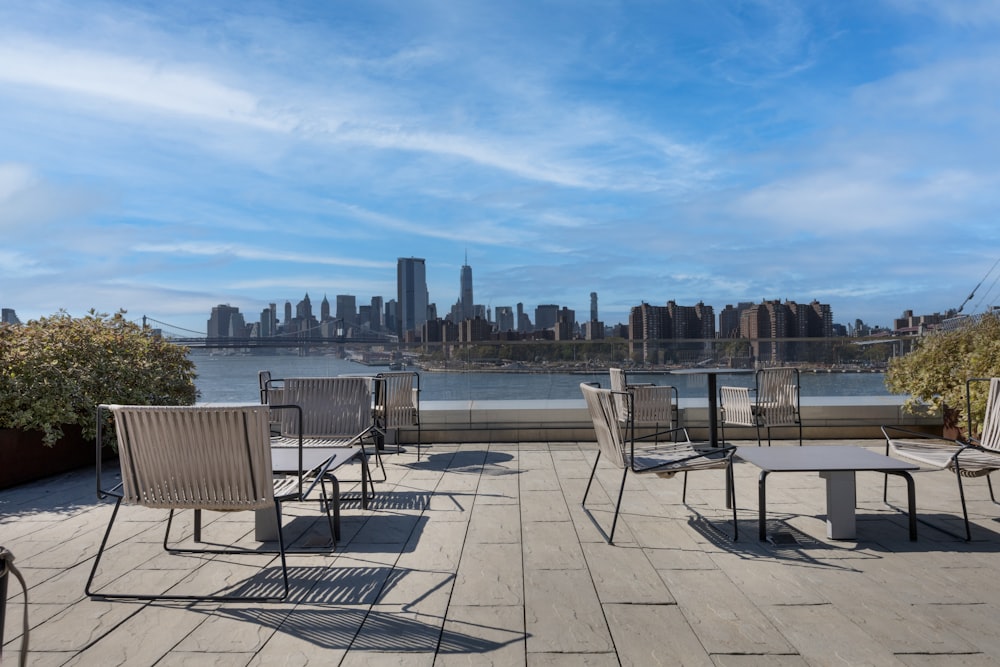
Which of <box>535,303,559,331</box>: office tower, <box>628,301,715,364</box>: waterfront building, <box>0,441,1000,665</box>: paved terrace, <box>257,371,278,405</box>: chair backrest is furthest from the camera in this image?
<box>535,303,559,331</box>: office tower

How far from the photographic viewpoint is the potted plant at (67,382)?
17.8 feet

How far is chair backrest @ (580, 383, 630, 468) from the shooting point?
137 inches

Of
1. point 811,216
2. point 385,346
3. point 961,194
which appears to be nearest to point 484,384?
point 385,346

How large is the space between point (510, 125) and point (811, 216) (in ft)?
49.4

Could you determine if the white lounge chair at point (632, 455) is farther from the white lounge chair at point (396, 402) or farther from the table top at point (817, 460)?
the white lounge chair at point (396, 402)

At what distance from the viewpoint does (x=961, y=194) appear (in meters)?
14.8

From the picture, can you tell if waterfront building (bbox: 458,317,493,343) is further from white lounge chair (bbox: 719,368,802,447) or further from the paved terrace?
Result: the paved terrace

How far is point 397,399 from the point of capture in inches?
244

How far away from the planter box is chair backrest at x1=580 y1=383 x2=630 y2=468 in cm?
502

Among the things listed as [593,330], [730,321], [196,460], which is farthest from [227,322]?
[196,460]

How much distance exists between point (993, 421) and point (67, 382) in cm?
740

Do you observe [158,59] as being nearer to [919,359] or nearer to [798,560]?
[798,560]

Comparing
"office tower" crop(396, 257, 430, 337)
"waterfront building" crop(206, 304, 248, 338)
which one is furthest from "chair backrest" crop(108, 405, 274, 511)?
"office tower" crop(396, 257, 430, 337)

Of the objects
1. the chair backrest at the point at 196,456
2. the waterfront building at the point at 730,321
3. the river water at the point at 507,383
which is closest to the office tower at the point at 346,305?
the river water at the point at 507,383
